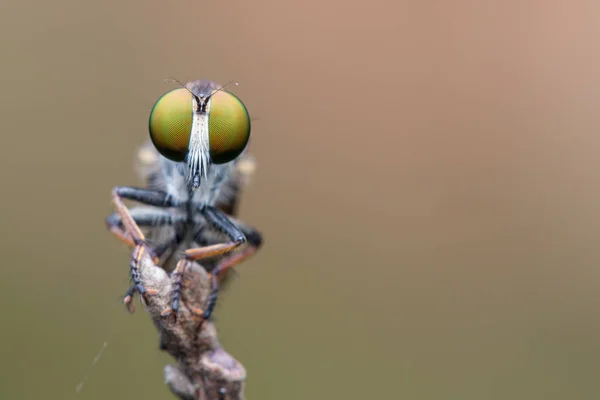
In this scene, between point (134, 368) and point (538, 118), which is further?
point (538, 118)

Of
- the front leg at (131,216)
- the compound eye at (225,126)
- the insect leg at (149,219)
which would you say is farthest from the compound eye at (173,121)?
the insect leg at (149,219)

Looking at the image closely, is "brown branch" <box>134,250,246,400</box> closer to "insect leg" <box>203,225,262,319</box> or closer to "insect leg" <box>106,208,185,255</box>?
"insect leg" <box>203,225,262,319</box>

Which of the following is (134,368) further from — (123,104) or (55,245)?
(123,104)

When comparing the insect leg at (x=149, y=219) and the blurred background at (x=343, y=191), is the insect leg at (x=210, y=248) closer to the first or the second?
the insect leg at (x=149, y=219)

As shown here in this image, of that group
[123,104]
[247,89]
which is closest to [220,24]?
[247,89]

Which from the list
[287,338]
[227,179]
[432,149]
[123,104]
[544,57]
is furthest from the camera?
[544,57]

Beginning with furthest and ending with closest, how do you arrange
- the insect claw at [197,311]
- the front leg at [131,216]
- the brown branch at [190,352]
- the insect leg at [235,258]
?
1. the insect leg at [235,258]
2. the front leg at [131,216]
3. the insect claw at [197,311]
4. the brown branch at [190,352]
